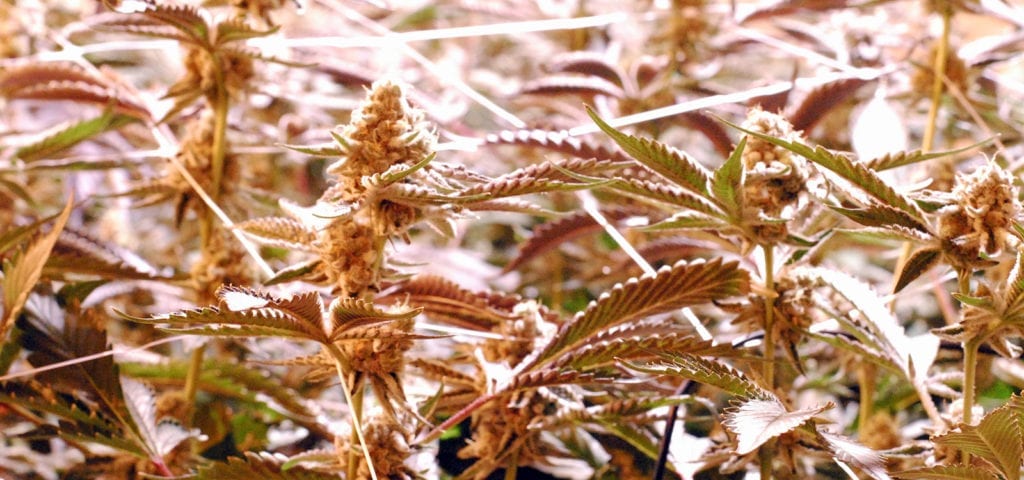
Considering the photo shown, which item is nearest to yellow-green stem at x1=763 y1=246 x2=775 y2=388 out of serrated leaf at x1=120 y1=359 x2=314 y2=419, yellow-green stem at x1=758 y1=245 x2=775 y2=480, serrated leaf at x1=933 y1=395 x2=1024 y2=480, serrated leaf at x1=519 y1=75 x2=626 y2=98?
yellow-green stem at x1=758 y1=245 x2=775 y2=480

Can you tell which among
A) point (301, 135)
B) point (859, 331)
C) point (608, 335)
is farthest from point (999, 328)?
point (301, 135)

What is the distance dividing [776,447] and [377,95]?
0.31 metres

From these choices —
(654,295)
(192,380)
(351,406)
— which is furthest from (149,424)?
(654,295)

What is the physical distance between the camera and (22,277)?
608mm

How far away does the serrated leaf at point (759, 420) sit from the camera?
41cm

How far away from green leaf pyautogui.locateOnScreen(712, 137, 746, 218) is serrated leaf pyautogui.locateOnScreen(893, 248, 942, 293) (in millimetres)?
91

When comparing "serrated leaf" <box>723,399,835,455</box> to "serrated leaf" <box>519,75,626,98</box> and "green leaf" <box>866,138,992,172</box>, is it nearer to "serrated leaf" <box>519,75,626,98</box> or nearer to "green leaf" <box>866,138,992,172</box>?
"green leaf" <box>866,138,992,172</box>

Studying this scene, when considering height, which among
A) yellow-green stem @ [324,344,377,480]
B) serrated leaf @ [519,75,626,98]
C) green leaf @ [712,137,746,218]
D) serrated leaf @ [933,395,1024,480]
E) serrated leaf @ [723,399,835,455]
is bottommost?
yellow-green stem @ [324,344,377,480]

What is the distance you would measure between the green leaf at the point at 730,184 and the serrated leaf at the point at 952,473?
0.15 metres

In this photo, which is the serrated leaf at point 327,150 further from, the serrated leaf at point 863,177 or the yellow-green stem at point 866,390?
the yellow-green stem at point 866,390

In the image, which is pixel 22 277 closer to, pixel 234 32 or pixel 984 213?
pixel 234 32

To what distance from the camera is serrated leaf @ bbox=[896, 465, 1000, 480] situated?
0.46 meters

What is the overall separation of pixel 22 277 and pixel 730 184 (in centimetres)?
43

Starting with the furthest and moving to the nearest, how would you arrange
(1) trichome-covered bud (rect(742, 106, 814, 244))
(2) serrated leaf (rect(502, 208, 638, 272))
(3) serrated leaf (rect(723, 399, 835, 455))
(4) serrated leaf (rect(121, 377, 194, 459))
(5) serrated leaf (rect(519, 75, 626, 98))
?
(5) serrated leaf (rect(519, 75, 626, 98))
(2) serrated leaf (rect(502, 208, 638, 272))
(4) serrated leaf (rect(121, 377, 194, 459))
(1) trichome-covered bud (rect(742, 106, 814, 244))
(3) serrated leaf (rect(723, 399, 835, 455))
